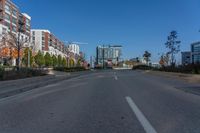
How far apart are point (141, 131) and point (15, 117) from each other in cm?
387

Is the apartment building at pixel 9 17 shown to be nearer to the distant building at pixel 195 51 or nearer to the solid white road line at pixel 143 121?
the distant building at pixel 195 51

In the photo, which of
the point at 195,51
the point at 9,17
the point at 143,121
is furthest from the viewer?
the point at 9,17

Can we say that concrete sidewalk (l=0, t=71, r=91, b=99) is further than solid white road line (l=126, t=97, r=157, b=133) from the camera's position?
Yes

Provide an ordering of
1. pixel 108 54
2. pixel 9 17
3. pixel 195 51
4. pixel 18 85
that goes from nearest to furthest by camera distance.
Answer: pixel 18 85
pixel 195 51
pixel 9 17
pixel 108 54

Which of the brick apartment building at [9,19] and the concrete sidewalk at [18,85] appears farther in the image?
the brick apartment building at [9,19]

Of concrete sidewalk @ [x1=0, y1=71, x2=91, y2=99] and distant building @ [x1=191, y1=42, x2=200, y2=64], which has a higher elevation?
distant building @ [x1=191, y1=42, x2=200, y2=64]

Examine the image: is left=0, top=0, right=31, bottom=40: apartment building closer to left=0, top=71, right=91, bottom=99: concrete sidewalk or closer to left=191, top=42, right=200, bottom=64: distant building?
left=191, top=42, right=200, bottom=64: distant building

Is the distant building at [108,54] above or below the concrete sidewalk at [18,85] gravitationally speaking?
above

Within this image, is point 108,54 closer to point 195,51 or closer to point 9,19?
point 195,51

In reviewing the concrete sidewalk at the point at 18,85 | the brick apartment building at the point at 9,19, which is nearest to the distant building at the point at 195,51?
the brick apartment building at the point at 9,19

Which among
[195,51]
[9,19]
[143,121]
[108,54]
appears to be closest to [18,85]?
[143,121]

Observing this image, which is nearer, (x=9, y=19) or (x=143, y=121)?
(x=143, y=121)

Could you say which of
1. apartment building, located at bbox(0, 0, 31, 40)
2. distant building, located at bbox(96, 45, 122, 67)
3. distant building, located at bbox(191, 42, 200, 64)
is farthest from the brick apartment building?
distant building, located at bbox(191, 42, 200, 64)

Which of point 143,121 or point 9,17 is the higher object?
point 9,17
